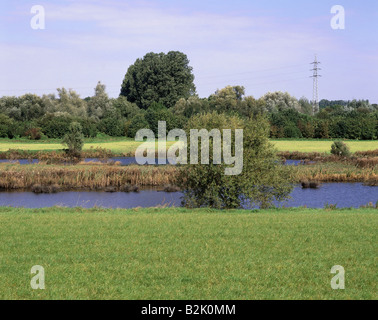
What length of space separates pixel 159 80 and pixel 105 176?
285 feet

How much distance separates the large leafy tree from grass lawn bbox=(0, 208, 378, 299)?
102276 millimetres

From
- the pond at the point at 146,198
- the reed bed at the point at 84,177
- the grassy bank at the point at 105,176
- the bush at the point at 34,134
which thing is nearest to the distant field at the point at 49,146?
the bush at the point at 34,134

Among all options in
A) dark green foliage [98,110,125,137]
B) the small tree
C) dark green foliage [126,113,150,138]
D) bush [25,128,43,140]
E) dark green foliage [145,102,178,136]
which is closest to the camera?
the small tree

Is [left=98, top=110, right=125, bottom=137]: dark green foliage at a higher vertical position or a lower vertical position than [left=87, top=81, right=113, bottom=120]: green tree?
lower

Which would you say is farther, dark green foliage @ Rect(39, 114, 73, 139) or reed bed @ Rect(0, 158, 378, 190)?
dark green foliage @ Rect(39, 114, 73, 139)

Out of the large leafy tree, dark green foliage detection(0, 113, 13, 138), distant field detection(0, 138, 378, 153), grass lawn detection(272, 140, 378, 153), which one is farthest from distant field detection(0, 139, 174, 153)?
the large leafy tree

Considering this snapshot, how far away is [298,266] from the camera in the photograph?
11.7 metres

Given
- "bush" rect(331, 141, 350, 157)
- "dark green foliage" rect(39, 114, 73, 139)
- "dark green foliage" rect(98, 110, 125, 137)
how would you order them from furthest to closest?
"dark green foliage" rect(98, 110, 125, 137), "dark green foliage" rect(39, 114, 73, 139), "bush" rect(331, 141, 350, 157)

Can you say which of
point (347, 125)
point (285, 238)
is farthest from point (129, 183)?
point (347, 125)

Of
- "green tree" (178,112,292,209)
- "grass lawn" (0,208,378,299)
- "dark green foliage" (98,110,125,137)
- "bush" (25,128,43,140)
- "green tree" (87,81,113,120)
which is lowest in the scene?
"grass lawn" (0,208,378,299)

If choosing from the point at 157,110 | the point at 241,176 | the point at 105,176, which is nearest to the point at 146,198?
the point at 105,176

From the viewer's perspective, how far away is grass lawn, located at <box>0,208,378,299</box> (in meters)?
10.0

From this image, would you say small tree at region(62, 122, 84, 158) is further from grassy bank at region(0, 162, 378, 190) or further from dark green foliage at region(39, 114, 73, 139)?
dark green foliage at region(39, 114, 73, 139)

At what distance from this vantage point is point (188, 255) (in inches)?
502
